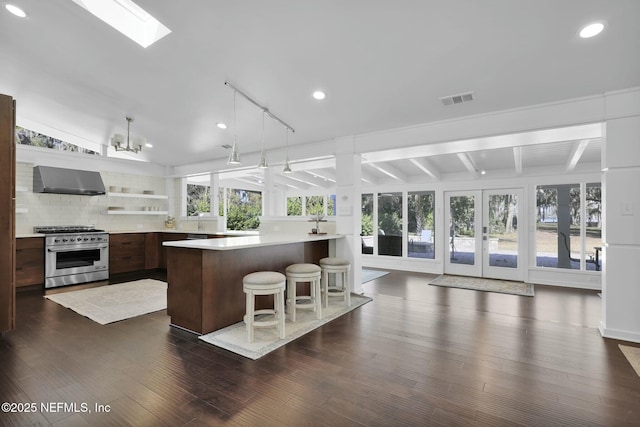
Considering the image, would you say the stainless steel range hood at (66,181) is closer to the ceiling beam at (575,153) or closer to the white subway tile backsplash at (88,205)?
the white subway tile backsplash at (88,205)

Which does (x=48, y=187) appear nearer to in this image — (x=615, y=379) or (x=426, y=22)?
(x=426, y=22)

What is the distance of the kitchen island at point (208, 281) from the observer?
316 cm

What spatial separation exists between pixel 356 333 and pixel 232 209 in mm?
8678

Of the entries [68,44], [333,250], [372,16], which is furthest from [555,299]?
[68,44]

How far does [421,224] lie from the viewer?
23.9 feet

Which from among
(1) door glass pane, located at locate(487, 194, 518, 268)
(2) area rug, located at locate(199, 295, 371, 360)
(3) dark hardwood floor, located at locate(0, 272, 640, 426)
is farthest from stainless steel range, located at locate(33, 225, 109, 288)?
(1) door glass pane, located at locate(487, 194, 518, 268)

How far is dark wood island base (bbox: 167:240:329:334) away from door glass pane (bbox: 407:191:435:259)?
4.73m

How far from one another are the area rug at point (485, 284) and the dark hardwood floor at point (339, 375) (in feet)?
4.96

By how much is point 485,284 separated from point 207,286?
5.13 m

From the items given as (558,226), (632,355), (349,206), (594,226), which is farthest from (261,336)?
(594,226)

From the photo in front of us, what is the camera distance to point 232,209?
11.0m

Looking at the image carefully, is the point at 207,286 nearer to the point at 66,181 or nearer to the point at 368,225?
the point at 66,181

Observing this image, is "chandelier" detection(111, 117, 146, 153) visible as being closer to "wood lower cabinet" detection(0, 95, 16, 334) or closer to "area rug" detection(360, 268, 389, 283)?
"wood lower cabinet" detection(0, 95, 16, 334)

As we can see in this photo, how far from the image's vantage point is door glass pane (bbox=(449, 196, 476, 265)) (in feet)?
21.9
